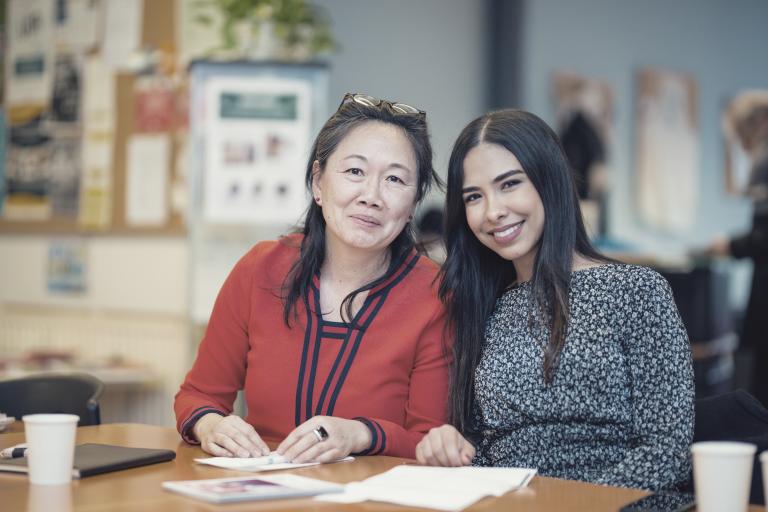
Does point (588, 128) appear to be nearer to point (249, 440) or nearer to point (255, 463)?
point (249, 440)

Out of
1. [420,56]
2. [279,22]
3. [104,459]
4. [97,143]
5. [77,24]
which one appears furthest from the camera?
[420,56]

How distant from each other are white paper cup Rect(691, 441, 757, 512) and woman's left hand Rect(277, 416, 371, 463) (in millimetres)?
749

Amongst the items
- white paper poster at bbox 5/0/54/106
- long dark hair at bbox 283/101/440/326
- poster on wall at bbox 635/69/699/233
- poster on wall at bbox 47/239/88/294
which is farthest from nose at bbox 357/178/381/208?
poster on wall at bbox 635/69/699/233

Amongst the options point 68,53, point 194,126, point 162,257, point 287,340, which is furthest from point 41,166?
point 287,340

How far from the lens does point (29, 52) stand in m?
5.88

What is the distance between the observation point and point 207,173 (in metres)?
4.34

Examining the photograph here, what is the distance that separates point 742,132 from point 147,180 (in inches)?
207

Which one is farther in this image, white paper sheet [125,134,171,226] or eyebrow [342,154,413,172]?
white paper sheet [125,134,171,226]

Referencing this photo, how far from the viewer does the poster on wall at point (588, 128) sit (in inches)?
274

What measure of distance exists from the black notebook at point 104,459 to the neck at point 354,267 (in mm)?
646

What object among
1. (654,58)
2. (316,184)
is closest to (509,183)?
(316,184)

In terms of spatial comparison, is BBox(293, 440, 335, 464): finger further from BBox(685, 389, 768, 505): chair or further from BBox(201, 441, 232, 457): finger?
BBox(685, 389, 768, 505): chair

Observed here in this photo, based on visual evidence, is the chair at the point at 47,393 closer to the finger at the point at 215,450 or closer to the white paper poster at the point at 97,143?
the finger at the point at 215,450

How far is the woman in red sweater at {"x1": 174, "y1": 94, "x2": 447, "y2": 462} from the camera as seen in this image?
2.27 m
